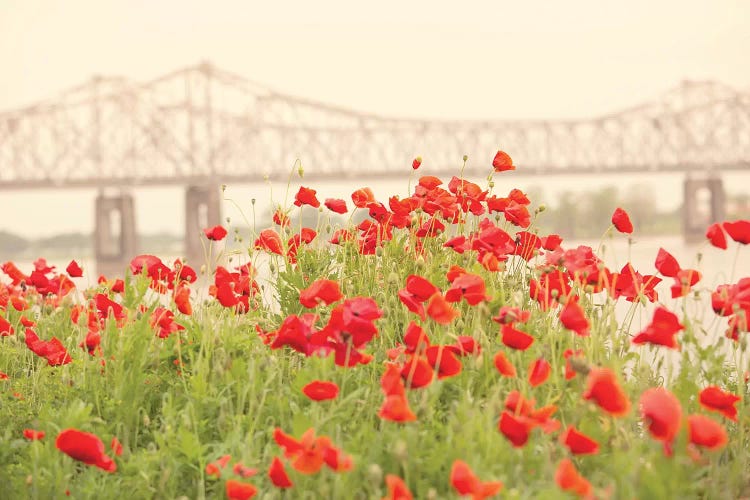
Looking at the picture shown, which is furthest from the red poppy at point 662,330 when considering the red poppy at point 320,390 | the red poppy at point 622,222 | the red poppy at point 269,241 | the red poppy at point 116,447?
the red poppy at point 269,241

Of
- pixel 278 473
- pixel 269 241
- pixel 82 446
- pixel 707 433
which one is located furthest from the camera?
pixel 269 241

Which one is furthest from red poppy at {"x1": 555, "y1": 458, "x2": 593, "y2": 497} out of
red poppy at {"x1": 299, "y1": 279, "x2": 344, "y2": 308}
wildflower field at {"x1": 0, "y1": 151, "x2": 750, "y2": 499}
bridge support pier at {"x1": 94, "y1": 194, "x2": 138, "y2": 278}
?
bridge support pier at {"x1": 94, "y1": 194, "x2": 138, "y2": 278}

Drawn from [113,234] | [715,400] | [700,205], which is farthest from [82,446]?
[700,205]

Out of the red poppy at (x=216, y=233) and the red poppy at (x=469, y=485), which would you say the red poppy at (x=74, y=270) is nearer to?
the red poppy at (x=216, y=233)

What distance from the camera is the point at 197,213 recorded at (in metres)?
61.8

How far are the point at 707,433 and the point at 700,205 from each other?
81679mm

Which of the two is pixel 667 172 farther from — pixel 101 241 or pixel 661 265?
pixel 661 265

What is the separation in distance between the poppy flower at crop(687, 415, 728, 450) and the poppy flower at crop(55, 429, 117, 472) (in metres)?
1.89

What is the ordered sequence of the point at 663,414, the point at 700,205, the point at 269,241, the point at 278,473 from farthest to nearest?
1. the point at 700,205
2. the point at 269,241
3. the point at 278,473
4. the point at 663,414

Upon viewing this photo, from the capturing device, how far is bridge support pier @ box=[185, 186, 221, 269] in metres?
57.5

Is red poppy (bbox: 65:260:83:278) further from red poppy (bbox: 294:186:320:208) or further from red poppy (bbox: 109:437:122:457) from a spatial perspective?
red poppy (bbox: 109:437:122:457)

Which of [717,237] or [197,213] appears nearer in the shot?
[717,237]

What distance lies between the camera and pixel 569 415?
3.73m

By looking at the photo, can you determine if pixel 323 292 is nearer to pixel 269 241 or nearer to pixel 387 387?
pixel 387 387
